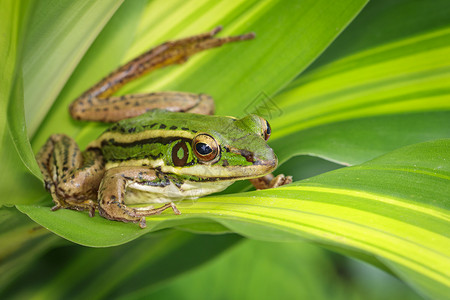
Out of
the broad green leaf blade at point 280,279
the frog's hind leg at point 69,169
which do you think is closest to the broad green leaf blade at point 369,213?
the frog's hind leg at point 69,169

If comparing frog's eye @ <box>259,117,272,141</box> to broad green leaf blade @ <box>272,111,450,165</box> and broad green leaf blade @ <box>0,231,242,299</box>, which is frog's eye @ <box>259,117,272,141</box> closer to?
broad green leaf blade @ <box>272,111,450,165</box>

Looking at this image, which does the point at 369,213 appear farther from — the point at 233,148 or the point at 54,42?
the point at 54,42

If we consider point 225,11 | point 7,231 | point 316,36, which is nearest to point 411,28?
point 316,36

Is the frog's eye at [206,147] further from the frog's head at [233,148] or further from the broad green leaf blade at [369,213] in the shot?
the broad green leaf blade at [369,213]

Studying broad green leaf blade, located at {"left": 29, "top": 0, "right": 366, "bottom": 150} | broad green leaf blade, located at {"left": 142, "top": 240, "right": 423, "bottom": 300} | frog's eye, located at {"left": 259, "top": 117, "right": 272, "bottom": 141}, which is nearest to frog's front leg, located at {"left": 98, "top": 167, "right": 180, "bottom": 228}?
broad green leaf blade, located at {"left": 29, "top": 0, "right": 366, "bottom": 150}

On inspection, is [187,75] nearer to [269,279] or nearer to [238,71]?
[238,71]
